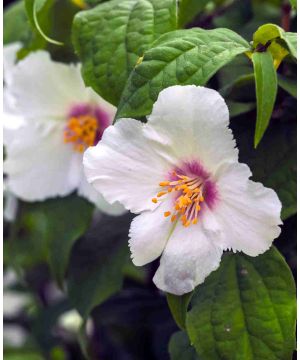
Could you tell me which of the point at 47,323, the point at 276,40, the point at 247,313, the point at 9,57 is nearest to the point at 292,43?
the point at 276,40

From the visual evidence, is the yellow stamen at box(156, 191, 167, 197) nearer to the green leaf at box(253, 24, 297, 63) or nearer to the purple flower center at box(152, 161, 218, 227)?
the purple flower center at box(152, 161, 218, 227)

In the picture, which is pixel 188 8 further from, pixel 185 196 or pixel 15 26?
pixel 15 26

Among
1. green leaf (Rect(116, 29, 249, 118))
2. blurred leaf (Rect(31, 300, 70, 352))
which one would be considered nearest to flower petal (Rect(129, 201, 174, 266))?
green leaf (Rect(116, 29, 249, 118))

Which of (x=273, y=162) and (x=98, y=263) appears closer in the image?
(x=273, y=162)

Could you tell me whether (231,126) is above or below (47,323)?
above

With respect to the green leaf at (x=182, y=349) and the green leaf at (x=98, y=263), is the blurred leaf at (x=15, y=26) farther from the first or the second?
the green leaf at (x=182, y=349)

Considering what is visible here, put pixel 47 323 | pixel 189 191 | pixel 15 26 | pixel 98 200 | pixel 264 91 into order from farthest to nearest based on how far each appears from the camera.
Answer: pixel 47 323 < pixel 15 26 < pixel 98 200 < pixel 189 191 < pixel 264 91

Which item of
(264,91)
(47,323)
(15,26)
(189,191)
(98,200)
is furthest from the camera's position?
(47,323)
